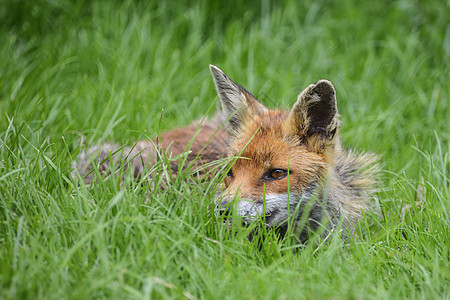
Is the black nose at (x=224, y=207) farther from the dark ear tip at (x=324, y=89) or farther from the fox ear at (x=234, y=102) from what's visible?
the dark ear tip at (x=324, y=89)

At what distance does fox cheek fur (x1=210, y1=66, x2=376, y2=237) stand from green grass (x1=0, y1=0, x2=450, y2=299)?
0.29 metres

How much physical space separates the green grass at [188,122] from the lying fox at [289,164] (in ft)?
0.81

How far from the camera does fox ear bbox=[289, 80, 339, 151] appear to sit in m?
4.52

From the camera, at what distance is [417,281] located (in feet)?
12.6

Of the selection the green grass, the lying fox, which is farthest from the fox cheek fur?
the green grass

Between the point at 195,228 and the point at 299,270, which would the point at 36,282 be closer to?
the point at 195,228

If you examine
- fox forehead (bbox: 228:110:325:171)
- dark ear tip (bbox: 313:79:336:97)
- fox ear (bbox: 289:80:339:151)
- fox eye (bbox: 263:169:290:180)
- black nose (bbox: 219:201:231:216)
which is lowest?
black nose (bbox: 219:201:231:216)

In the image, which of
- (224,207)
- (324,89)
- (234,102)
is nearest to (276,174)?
(224,207)

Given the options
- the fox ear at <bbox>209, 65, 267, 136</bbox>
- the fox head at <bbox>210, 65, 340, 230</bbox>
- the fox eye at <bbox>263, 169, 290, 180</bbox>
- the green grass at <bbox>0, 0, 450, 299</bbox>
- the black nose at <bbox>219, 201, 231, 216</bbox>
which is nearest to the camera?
the green grass at <bbox>0, 0, 450, 299</bbox>

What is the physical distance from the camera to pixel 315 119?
4.68 metres

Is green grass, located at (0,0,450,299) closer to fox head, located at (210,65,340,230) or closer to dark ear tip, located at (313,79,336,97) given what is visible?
fox head, located at (210,65,340,230)

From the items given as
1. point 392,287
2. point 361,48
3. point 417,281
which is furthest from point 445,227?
point 361,48

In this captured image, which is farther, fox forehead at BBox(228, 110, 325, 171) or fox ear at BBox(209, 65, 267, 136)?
fox ear at BBox(209, 65, 267, 136)

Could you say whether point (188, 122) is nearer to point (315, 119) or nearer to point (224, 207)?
point (315, 119)
